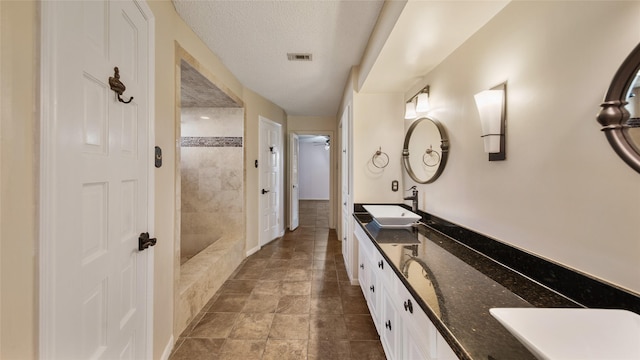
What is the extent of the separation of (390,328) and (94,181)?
5.39ft

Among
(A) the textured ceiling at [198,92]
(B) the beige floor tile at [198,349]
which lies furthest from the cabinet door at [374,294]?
(A) the textured ceiling at [198,92]

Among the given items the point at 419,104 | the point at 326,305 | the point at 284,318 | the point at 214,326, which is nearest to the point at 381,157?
the point at 419,104

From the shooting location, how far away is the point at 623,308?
26.7 inches

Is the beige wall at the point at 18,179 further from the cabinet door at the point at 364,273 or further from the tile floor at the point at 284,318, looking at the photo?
the cabinet door at the point at 364,273

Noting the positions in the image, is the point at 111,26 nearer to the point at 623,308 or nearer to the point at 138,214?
the point at 138,214

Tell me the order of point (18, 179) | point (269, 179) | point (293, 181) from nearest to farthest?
point (18, 179)
point (269, 179)
point (293, 181)

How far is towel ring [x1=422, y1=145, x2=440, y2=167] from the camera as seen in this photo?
6.02ft

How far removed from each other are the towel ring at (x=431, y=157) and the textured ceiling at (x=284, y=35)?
3.68ft

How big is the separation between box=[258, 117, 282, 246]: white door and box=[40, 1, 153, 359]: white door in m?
2.44

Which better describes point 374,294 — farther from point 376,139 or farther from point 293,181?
point 293,181

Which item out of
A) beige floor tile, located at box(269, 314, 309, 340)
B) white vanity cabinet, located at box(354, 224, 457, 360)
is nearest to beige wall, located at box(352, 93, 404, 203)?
white vanity cabinet, located at box(354, 224, 457, 360)

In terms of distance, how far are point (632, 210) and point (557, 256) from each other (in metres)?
0.30

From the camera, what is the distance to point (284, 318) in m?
1.98

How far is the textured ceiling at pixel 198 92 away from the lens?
2070 millimetres
